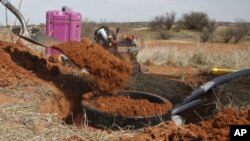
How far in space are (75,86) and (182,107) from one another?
A: 1.67 meters

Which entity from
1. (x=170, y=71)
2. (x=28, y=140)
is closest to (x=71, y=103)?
(x=28, y=140)

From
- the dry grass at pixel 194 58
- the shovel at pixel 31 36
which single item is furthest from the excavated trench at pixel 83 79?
the dry grass at pixel 194 58

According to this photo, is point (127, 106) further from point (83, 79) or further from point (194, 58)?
point (194, 58)

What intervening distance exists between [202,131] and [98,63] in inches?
89.7

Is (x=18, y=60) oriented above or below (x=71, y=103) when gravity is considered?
above

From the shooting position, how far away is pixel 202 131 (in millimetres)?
4285

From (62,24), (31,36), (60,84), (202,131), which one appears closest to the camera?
(202,131)

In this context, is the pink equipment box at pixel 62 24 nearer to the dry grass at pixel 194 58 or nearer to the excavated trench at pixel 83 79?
the excavated trench at pixel 83 79

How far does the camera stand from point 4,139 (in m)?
4.14

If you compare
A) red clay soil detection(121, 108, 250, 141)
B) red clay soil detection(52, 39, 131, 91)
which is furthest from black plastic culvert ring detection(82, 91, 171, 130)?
red clay soil detection(52, 39, 131, 91)

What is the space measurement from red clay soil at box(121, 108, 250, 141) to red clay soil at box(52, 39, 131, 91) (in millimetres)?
1721

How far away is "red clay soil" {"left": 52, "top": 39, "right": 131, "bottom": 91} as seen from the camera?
20.0 feet

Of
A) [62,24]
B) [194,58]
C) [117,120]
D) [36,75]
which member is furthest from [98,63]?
[194,58]

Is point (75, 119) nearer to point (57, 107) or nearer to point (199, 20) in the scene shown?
point (57, 107)
